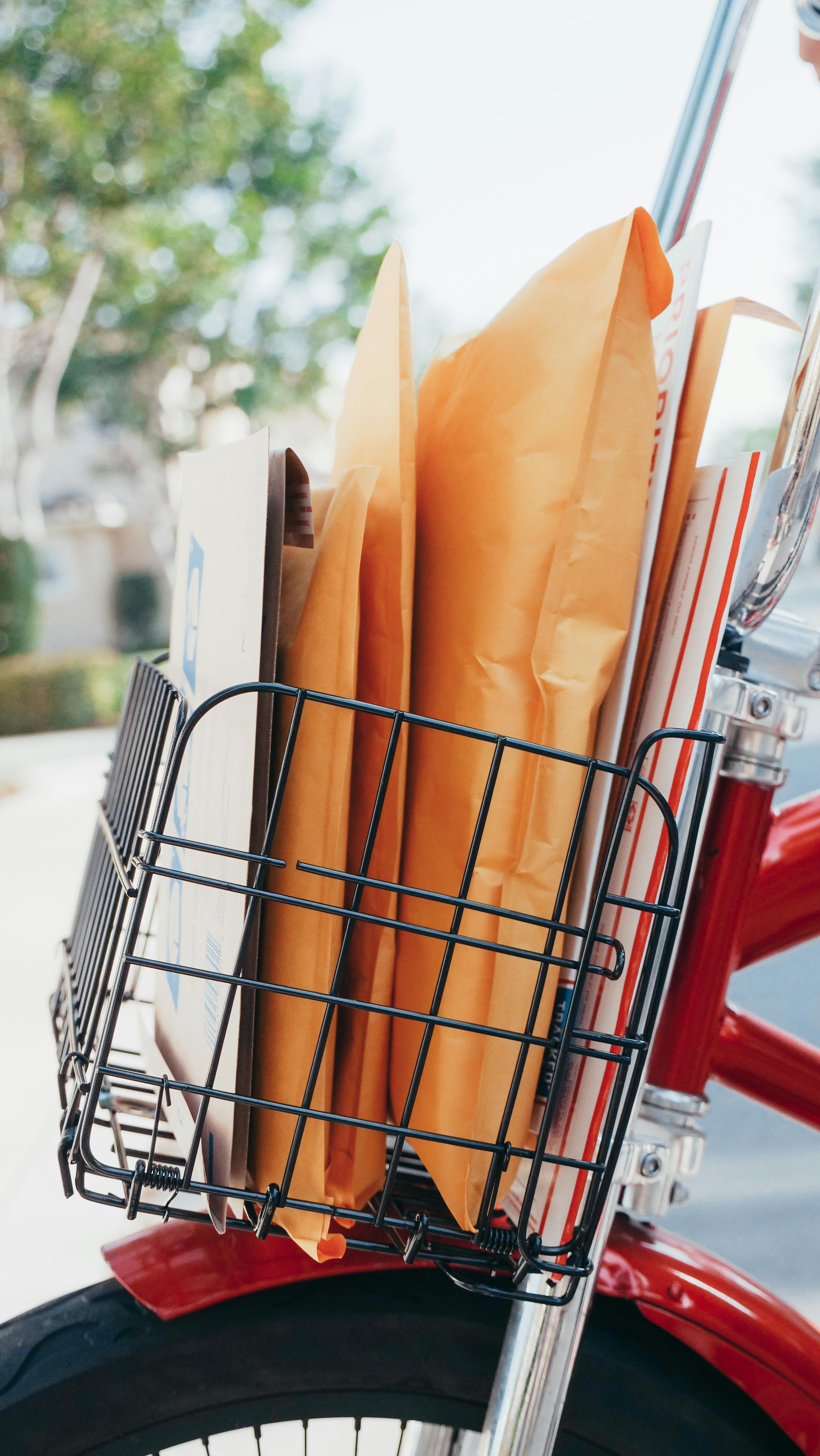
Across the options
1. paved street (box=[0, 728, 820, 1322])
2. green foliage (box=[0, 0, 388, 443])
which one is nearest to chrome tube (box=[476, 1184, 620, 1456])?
paved street (box=[0, 728, 820, 1322])

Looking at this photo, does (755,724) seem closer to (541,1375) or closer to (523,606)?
(523,606)

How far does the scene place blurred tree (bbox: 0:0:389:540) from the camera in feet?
17.4

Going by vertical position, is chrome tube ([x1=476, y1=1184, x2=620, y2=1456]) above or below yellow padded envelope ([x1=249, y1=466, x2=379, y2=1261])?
below

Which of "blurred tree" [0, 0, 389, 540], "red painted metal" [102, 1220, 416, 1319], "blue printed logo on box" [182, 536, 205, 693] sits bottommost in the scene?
"red painted metal" [102, 1220, 416, 1319]

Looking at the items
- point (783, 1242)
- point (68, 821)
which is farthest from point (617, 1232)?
point (68, 821)

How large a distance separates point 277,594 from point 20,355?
8.52 metres

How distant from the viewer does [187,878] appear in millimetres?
366

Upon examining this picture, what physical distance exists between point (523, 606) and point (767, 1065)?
340 mm

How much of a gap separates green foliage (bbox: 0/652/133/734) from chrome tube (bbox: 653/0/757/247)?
246 inches

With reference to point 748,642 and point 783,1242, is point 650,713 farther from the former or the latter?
point 783,1242

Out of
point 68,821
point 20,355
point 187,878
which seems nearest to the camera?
point 187,878

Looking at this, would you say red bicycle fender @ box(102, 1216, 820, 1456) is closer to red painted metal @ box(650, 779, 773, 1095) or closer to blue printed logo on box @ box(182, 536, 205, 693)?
red painted metal @ box(650, 779, 773, 1095)

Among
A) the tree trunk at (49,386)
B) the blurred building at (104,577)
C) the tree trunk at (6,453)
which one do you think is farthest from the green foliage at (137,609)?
the tree trunk at (6,453)

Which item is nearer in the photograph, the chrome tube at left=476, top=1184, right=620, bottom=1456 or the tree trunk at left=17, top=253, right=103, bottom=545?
the chrome tube at left=476, top=1184, right=620, bottom=1456
